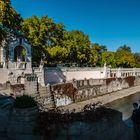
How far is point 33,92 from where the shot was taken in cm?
2828

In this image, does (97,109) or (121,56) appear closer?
(97,109)

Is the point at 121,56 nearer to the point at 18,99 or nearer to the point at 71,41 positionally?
the point at 71,41

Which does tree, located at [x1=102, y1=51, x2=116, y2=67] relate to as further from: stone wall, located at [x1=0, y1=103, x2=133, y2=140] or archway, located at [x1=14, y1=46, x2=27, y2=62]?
stone wall, located at [x1=0, y1=103, x2=133, y2=140]

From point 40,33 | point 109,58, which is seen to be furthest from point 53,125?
point 109,58

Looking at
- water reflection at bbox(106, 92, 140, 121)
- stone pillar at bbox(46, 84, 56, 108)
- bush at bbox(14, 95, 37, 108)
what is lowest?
water reflection at bbox(106, 92, 140, 121)

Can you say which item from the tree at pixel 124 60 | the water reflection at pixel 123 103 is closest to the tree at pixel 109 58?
the tree at pixel 124 60

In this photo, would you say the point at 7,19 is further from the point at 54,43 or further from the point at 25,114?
the point at 25,114

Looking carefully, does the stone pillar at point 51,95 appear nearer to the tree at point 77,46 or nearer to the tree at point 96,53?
the tree at point 77,46

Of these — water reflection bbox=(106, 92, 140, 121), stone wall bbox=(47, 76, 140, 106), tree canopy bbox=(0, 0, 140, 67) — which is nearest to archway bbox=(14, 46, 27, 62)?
tree canopy bbox=(0, 0, 140, 67)

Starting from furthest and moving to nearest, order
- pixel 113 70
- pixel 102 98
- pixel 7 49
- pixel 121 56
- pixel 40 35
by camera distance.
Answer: pixel 121 56 < pixel 113 70 < pixel 40 35 < pixel 7 49 < pixel 102 98

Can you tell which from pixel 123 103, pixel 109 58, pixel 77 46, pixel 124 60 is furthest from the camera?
pixel 124 60

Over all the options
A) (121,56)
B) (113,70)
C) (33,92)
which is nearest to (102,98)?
(33,92)

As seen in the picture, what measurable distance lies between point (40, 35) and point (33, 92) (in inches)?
1093

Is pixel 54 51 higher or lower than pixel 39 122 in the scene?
higher
